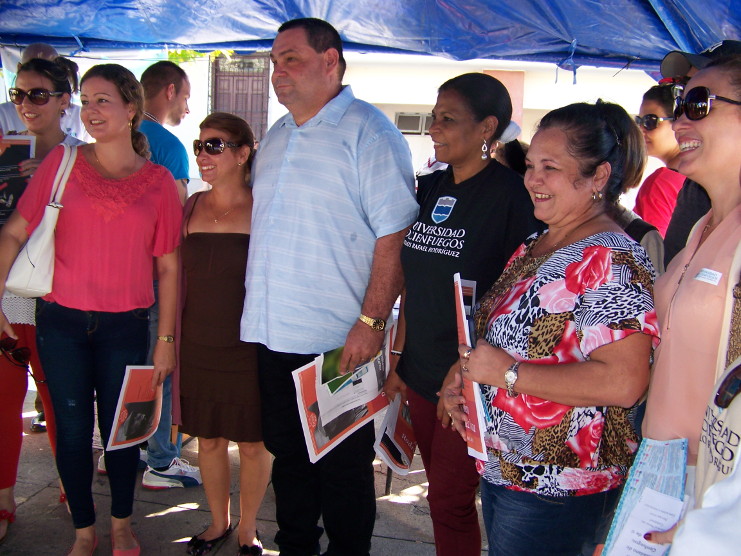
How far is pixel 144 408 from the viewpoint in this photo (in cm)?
280

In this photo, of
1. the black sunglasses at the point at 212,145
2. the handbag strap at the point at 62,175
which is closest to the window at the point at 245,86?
the black sunglasses at the point at 212,145

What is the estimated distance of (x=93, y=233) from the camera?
2637mm

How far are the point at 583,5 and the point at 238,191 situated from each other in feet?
7.86

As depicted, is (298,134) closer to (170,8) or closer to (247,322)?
(247,322)

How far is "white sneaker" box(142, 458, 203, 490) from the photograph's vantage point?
11.9ft

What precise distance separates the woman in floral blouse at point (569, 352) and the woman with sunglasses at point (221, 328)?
126 cm

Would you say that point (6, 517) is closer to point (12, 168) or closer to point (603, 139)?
point (12, 168)

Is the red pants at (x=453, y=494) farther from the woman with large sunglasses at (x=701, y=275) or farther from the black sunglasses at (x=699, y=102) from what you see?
the black sunglasses at (x=699, y=102)

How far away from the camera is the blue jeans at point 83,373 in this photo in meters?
2.65

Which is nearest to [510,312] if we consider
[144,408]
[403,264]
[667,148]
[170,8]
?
[403,264]

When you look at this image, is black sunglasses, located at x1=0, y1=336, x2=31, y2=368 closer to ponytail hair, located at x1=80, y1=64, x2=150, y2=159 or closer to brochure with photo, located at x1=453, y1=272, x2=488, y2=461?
ponytail hair, located at x1=80, y1=64, x2=150, y2=159

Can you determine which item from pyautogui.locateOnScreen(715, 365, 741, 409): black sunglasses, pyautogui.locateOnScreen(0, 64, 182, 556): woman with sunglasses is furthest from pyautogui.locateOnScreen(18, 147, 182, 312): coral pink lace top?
pyautogui.locateOnScreen(715, 365, 741, 409): black sunglasses

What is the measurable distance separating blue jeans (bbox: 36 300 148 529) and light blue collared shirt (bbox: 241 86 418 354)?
61cm

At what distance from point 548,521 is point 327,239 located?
1377mm
